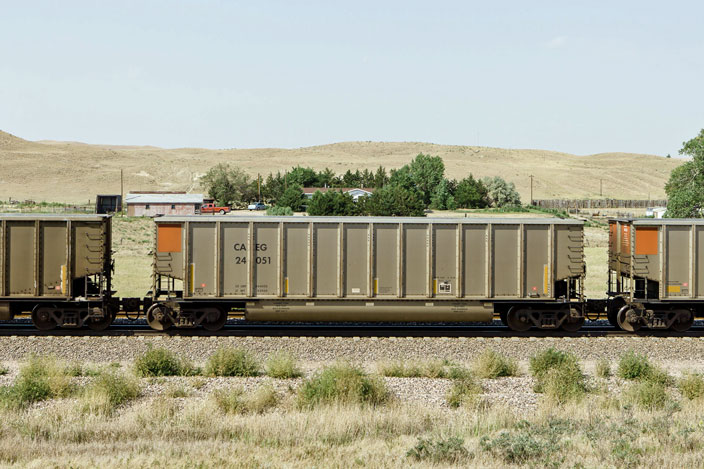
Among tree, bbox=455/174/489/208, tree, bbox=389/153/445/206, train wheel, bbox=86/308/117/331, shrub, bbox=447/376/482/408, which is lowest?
shrub, bbox=447/376/482/408

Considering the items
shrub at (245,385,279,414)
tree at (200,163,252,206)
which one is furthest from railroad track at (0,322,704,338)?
tree at (200,163,252,206)

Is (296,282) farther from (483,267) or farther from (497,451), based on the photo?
(497,451)

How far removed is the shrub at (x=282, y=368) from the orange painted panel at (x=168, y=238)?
5.49m

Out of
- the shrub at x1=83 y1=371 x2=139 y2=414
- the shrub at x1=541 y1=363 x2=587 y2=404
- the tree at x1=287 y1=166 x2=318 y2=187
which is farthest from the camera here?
the tree at x1=287 y1=166 x2=318 y2=187

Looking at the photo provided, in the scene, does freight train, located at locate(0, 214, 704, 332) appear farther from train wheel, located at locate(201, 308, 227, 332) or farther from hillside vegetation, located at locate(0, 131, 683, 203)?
hillside vegetation, located at locate(0, 131, 683, 203)

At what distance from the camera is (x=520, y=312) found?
19.9 metres

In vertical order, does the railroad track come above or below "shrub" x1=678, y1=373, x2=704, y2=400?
above

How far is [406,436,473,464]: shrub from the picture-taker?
32.1 feet

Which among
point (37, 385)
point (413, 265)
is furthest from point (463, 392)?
point (37, 385)

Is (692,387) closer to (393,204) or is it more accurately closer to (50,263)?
(50,263)

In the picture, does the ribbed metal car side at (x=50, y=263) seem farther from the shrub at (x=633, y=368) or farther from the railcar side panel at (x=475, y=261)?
the shrub at (x=633, y=368)

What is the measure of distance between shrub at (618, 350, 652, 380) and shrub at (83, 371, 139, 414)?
10.3m

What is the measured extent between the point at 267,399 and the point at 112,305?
8807 mm

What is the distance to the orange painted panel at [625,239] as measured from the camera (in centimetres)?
2017
